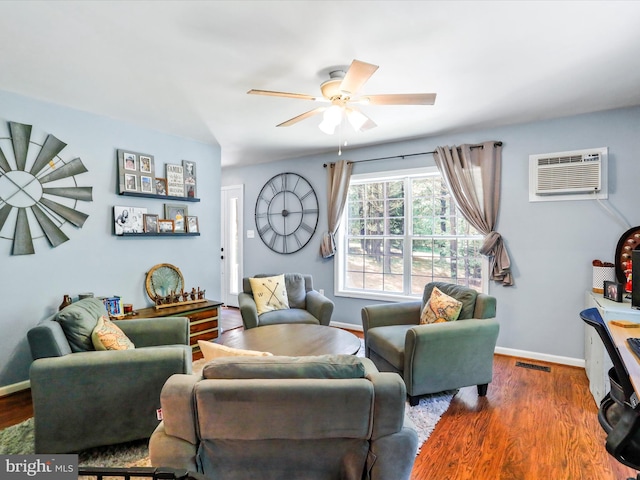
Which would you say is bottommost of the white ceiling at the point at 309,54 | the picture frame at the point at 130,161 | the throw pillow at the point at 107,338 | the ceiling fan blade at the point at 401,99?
the throw pillow at the point at 107,338

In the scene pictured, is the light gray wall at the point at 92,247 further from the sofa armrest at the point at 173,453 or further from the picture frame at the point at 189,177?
the sofa armrest at the point at 173,453

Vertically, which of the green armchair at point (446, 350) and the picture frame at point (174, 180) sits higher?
the picture frame at point (174, 180)

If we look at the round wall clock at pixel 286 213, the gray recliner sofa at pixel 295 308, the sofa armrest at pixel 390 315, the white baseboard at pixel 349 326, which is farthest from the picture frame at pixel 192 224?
the sofa armrest at pixel 390 315

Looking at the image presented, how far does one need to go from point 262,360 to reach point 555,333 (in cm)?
335

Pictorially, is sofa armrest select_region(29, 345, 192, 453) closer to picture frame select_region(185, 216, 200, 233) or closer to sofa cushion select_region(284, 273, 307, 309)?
sofa cushion select_region(284, 273, 307, 309)

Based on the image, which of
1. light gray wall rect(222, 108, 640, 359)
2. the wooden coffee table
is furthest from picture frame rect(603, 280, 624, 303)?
the wooden coffee table

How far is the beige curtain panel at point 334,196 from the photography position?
4574 mm

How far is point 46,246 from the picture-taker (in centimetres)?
294

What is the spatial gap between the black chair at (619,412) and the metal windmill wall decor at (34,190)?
3909mm

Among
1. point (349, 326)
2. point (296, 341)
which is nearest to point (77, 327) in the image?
point (296, 341)

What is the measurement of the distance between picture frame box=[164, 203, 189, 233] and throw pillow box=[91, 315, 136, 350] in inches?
71.9

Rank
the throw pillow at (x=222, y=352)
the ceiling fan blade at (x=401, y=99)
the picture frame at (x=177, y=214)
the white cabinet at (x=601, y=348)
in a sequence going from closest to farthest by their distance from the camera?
the throw pillow at (x=222, y=352) → the ceiling fan blade at (x=401, y=99) → the white cabinet at (x=601, y=348) → the picture frame at (x=177, y=214)

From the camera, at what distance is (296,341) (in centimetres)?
266
